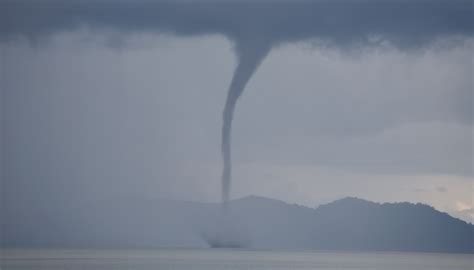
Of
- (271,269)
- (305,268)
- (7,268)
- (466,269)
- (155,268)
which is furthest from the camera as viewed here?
(466,269)

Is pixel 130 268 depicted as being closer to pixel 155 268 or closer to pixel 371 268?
pixel 155 268

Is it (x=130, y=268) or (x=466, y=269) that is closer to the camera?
(x=130, y=268)

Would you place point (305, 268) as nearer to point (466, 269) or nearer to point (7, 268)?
Result: point (466, 269)

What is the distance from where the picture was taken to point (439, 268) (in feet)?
231

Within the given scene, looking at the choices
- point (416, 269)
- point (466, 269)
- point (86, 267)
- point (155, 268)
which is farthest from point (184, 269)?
point (466, 269)

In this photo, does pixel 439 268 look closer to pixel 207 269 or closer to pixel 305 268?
pixel 305 268

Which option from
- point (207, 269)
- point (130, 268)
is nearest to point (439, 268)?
point (207, 269)

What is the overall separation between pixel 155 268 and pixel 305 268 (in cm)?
1312

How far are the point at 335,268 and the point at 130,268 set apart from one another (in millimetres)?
18671

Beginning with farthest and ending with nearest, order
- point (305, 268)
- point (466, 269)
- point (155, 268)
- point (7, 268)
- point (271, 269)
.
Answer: point (466, 269) → point (305, 268) → point (271, 269) → point (155, 268) → point (7, 268)

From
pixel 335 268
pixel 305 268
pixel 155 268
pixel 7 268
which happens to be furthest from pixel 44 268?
pixel 335 268

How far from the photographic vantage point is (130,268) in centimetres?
5638

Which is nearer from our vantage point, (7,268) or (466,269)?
(7,268)

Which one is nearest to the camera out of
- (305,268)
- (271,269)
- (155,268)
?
(155,268)
